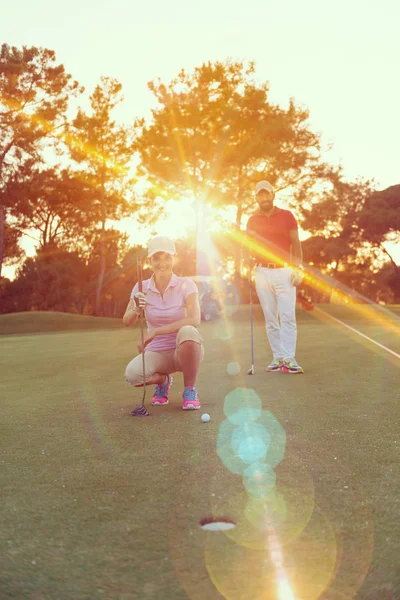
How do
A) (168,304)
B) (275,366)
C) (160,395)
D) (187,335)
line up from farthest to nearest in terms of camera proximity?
(275,366)
(160,395)
(168,304)
(187,335)

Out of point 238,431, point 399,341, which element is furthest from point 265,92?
point 238,431

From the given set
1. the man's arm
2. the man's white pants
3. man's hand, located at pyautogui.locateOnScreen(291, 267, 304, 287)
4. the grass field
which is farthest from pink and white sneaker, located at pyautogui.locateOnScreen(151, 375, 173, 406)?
the man's arm

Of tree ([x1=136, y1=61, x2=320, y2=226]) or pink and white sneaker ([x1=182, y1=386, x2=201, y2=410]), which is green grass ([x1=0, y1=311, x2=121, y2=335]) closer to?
tree ([x1=136, y1=61, x2=320, y2=226])

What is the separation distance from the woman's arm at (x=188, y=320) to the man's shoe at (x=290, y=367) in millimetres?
2635

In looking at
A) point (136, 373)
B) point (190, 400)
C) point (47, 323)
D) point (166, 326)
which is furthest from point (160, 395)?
point (47, 323)

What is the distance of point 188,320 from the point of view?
19.0 feet

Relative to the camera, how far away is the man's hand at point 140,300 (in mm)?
5594

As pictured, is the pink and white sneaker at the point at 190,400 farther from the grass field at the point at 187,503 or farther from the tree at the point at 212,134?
the tree at the point at 212,134

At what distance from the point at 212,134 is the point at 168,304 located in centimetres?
2645

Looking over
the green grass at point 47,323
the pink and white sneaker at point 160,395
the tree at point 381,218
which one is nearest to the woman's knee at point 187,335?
the pink and white sneaker at point 160,395

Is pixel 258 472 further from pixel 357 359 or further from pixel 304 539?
pixel 357 359

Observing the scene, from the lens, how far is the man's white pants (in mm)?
8406

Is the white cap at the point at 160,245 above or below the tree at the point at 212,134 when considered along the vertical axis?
below

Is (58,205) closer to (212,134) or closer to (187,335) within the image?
(212,134)
